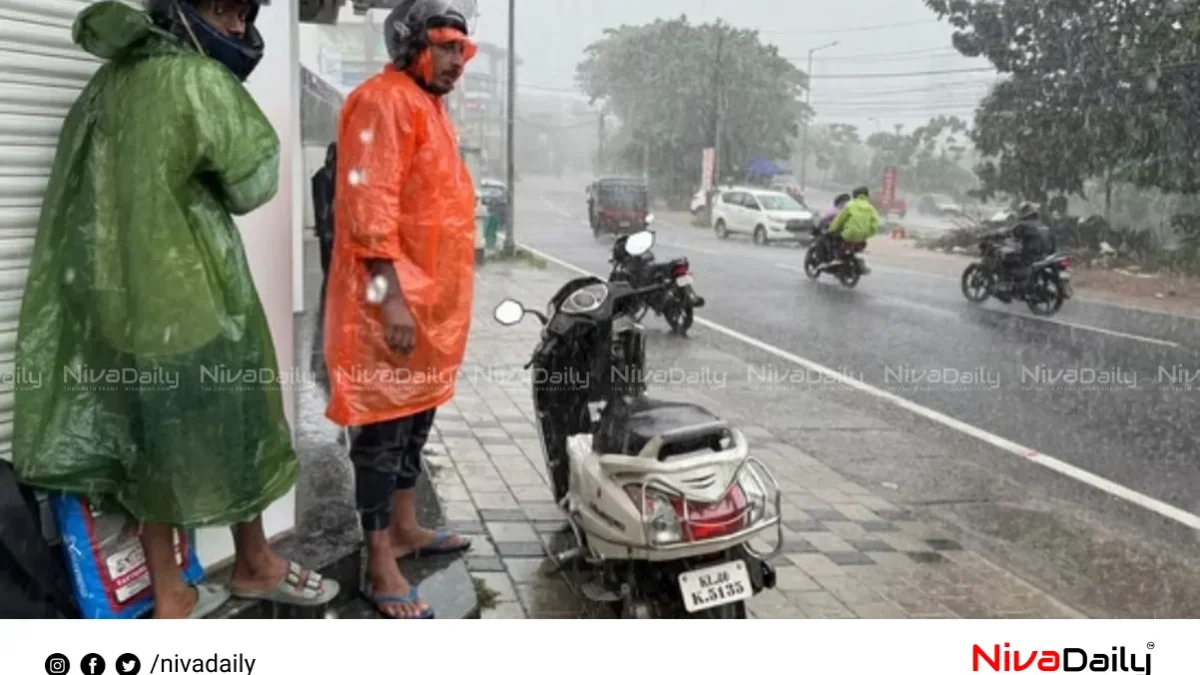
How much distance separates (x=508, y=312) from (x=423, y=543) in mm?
632

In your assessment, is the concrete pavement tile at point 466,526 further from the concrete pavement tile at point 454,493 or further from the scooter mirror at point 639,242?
the scooter mirror at point 639,242

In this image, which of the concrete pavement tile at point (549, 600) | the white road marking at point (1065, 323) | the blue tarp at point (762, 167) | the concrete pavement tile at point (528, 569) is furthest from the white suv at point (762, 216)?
the concrete pavement tile at point (549, 600)

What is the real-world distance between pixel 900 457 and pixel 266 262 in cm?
283

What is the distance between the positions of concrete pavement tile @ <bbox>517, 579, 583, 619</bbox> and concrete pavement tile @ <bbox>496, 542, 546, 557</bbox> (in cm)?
17

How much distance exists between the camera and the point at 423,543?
2619 mm

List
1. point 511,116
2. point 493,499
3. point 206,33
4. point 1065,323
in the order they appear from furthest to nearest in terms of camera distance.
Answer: point 1065,323
point 511,116
point 493,499
point 206,33

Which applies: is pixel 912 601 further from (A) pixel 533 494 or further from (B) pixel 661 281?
(B) pixel 661 281

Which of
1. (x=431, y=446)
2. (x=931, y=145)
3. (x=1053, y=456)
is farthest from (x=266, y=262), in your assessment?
(x=931, y=145)

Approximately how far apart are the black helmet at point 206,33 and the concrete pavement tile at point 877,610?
6.03ft

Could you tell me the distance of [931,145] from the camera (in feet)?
23.7

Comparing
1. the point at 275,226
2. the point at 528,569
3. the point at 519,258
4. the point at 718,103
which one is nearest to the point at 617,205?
the point at 519,258

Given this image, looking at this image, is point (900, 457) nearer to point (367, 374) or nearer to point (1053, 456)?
point (1053, 456)

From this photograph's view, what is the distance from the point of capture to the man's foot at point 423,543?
2.59m
